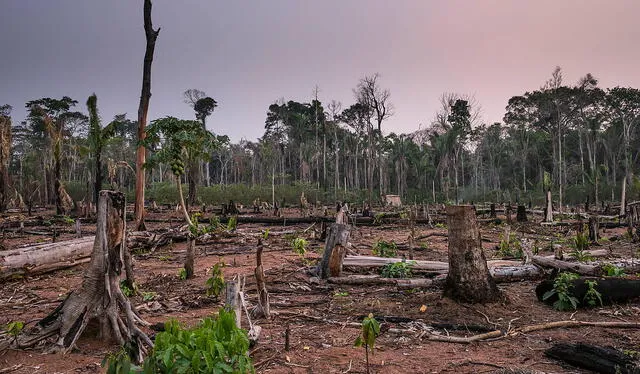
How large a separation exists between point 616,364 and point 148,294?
5751mm

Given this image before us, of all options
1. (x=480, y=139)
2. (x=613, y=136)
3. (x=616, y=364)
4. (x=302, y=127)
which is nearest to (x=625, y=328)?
(x=616, y=364)

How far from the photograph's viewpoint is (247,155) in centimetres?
6825

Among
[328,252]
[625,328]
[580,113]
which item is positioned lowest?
[625,328]

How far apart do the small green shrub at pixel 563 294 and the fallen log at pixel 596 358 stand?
6.34 ft

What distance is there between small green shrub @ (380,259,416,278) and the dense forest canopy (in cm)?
1531

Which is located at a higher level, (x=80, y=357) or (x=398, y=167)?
(x=398, y=167)

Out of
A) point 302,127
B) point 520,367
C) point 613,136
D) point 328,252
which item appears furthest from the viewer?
point 302,127

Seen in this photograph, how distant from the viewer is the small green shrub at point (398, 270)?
25.7ft

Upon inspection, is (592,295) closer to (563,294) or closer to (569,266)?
(563,294)

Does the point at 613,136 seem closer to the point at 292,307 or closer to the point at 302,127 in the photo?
the point at 302,127

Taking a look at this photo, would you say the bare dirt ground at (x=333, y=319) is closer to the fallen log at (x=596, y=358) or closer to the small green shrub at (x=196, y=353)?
the fallen log at (x=596, y=358)

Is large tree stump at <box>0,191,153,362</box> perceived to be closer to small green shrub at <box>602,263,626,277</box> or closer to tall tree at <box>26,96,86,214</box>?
small green shrub at <box>602,263,626,277</box>

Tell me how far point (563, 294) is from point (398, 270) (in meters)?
2.72

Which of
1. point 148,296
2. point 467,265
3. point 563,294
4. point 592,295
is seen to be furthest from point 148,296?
point 592,295
